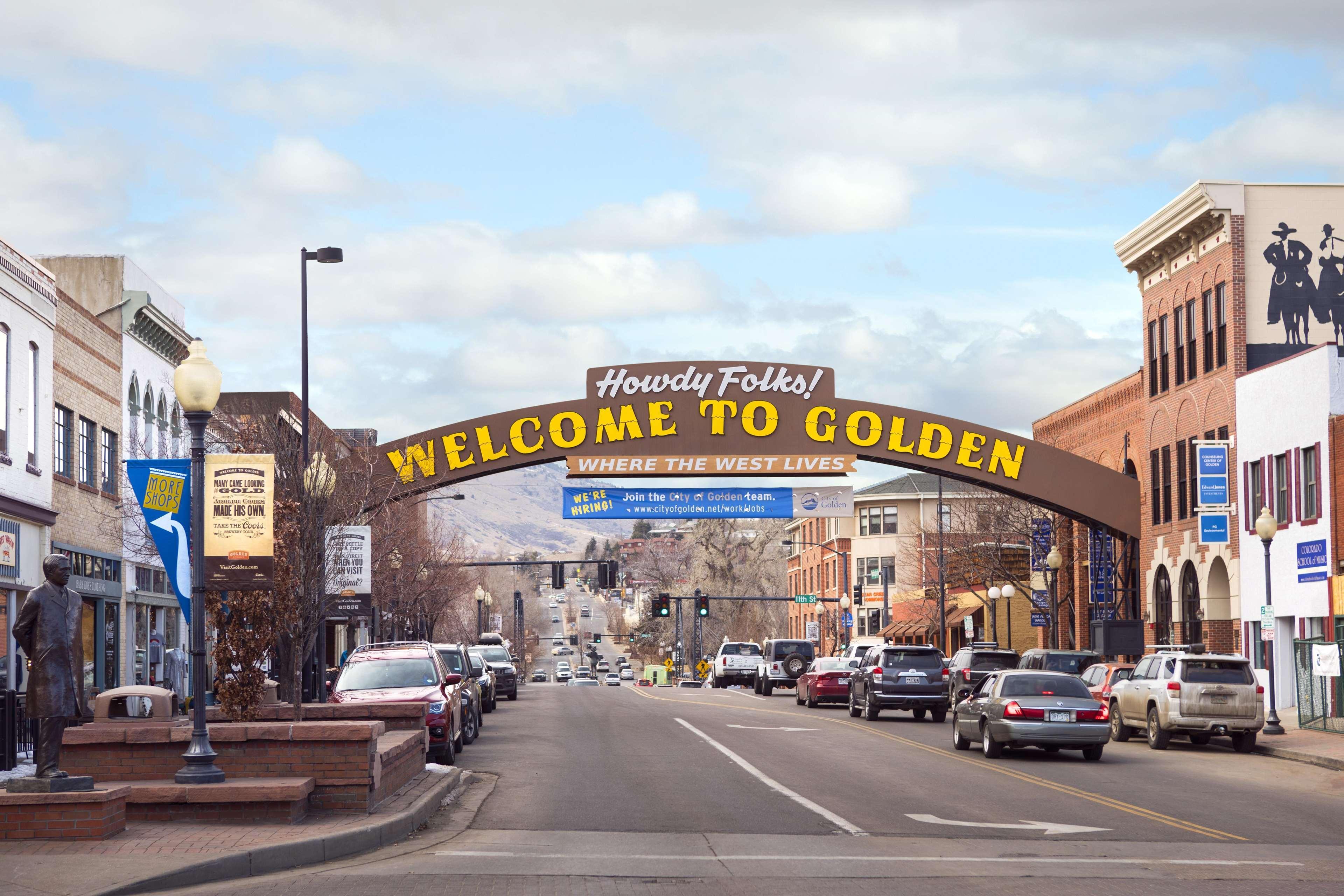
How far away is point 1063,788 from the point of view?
68.5ft

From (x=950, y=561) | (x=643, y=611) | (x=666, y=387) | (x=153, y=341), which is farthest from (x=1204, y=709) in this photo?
(x=643, y=611)

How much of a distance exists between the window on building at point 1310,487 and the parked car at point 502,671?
23094 millimetres

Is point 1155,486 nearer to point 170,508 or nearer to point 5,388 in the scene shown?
point 5,388

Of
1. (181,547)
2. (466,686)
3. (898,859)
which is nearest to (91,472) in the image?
(466,686)

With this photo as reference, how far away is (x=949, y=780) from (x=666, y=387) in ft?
63.6

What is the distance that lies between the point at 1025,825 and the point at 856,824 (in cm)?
182

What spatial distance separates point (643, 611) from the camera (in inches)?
7677

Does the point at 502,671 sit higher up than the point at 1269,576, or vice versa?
the point at 1269,576

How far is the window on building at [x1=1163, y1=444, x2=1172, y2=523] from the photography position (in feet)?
149

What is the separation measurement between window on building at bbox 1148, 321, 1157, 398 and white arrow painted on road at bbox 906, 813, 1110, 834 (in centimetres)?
3245

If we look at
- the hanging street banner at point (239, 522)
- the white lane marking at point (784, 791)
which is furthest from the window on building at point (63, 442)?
the hanging street banner at point (239, 522)

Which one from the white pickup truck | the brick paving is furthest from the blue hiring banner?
the white pickup truck

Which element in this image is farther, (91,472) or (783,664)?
(783,664)

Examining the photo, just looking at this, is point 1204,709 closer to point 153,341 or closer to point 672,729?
point 672,729
